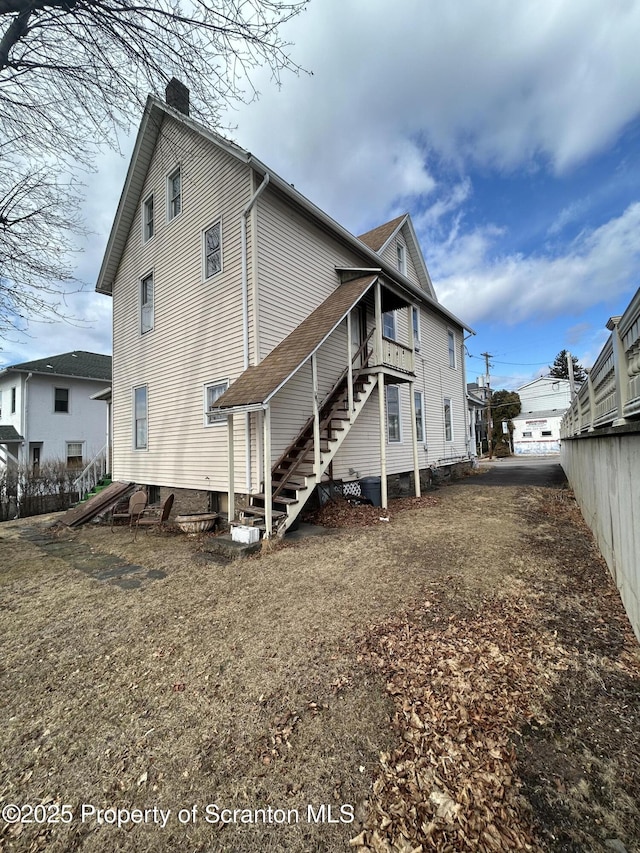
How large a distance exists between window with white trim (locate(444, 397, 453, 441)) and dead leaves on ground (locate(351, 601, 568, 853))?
13.3m

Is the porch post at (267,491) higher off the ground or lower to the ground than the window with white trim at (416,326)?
lower

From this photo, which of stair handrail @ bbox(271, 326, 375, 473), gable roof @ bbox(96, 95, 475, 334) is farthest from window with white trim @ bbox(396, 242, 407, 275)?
stair handrail @ bbox(271, 326, 375, 473)

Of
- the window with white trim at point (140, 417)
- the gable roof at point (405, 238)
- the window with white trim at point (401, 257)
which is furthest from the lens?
the window with white trim at point (401, 257)

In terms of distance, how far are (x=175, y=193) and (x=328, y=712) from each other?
12.8 meters

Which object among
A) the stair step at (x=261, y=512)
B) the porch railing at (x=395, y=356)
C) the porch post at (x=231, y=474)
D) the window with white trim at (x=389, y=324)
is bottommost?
the stair step at (x=261, y=512)

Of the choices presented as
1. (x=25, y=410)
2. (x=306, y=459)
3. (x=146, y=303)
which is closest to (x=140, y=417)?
(x=146, y=303)

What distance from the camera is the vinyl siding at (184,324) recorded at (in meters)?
8.60

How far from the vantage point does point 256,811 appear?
6.36 ft

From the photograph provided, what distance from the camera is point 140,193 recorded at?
11914 mm

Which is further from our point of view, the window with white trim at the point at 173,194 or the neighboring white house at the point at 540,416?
the neighboring white house at the point at 540,416

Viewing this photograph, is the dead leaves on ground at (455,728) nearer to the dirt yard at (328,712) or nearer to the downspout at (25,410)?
the dirt yard at (328,712)

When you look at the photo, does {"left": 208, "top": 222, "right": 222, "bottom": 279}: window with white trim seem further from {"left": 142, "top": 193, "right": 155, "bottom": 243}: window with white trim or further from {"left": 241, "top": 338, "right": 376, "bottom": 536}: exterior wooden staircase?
{"left": 241, "top": 338, "right": 376, "bottom": 536}: exterior wooden staircase

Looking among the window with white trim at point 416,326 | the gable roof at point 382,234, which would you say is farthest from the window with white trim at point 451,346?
the gable roof at point 382,234

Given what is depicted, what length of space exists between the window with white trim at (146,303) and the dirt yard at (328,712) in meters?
8.58
